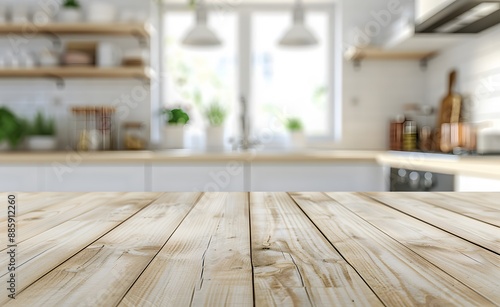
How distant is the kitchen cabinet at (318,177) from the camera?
3.14 meters

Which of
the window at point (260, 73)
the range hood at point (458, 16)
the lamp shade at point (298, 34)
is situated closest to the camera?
the range hood at point (458, 16)

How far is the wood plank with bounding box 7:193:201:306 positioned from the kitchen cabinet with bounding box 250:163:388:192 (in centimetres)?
227

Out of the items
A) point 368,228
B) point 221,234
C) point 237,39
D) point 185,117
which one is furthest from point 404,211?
point 237,39

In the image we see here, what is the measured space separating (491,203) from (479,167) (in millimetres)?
881

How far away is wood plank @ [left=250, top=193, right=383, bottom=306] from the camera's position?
454 mm

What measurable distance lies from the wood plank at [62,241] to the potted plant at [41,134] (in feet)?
9.27

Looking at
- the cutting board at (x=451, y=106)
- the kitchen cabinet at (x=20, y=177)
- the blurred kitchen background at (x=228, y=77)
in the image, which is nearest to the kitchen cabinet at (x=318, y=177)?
the blurred kitchen background at (x=228, y=77)

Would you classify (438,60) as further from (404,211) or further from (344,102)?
(404,211)

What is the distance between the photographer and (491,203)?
1.11 meters

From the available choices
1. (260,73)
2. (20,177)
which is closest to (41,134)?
(20,177)

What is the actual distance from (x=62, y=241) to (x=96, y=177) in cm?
249

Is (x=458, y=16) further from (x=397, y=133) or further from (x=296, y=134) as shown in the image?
(x=296, y=134)

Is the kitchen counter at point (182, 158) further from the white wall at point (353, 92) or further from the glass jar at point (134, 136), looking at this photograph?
the white wall at point (353, 92)

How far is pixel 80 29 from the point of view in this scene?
357 centimetres
